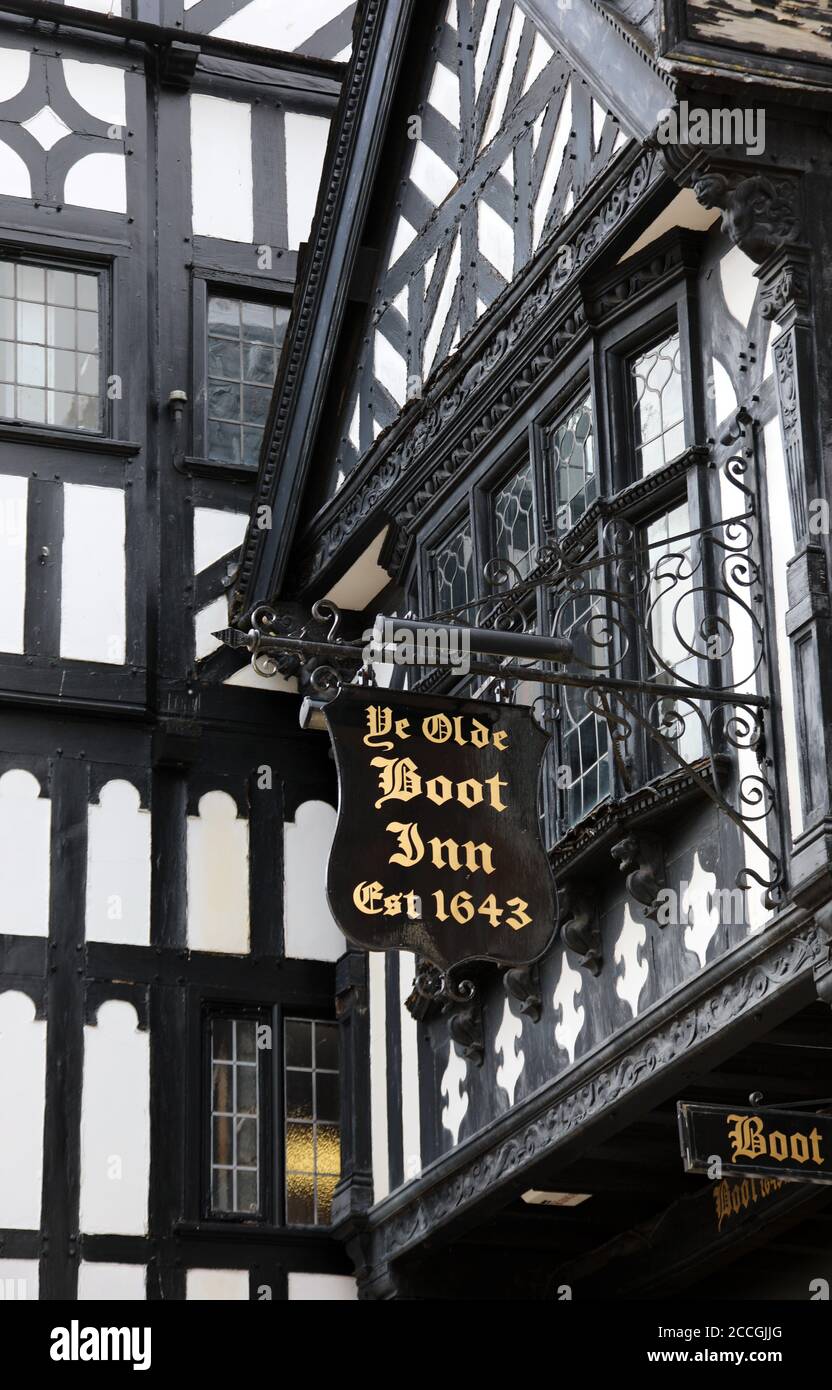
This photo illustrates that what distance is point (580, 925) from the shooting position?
1027 cm

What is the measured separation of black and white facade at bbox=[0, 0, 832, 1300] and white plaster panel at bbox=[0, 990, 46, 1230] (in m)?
0.03

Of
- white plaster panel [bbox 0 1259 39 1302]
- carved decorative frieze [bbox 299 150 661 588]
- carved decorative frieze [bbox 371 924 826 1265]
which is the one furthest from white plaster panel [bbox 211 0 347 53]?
white plaster panel [bbox 0 1259 39 1302]

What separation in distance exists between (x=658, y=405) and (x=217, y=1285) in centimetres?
564

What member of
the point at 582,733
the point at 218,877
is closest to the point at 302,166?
the point at 218,877

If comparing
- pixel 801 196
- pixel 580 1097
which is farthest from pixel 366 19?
pixel 580 1097

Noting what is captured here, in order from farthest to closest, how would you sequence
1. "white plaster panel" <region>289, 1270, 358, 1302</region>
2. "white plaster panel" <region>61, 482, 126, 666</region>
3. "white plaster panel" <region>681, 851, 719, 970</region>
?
1. "white plaster panel" <region>61, 482, 126, 666</region>
2. "white plaster panel" <region>289, 1270, 358, 1302</region>
3. "white plaster panel" <region>681, 851, 719, 970</region>

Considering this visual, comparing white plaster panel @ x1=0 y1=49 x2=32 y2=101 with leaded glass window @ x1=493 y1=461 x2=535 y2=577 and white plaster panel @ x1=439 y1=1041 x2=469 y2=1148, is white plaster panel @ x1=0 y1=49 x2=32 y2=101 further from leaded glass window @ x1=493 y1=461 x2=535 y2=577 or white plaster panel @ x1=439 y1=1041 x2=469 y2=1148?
white plaster panel @ x1=439 y1=1041 x2=469 y2=1148

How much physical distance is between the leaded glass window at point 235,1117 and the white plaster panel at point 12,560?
257 cm

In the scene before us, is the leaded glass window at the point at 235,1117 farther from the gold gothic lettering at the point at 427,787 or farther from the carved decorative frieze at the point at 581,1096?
the gold gothic lettering at the point at 427,787

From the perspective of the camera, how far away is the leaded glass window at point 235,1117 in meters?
13.3

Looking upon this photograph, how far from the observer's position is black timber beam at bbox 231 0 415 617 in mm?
13297

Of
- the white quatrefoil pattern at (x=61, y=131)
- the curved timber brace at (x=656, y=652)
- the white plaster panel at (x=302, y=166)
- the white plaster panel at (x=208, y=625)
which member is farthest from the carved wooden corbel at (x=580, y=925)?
the white quatrefoil pattern at (x=61, y=131)

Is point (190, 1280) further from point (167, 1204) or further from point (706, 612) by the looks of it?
point (706, 612)
